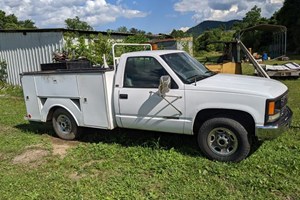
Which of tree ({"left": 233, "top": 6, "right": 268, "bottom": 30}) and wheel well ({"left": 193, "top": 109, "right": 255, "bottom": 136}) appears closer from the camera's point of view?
wheel well ({"left": 193, "top": 109, "right": 255, "bottom": 136})

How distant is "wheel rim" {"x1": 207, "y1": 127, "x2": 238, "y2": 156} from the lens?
461 centimetres

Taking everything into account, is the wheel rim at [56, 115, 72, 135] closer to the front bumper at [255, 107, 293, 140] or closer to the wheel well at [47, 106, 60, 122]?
the wheel well at [47, 106, 60, 122]

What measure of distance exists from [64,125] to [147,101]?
2324 millimetres

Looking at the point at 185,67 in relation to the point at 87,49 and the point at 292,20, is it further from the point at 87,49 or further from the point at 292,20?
the point at 292,20

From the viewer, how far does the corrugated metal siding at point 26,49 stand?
13.2 metres

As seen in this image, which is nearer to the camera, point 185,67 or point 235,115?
point 235,115

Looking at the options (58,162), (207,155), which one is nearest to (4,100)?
(58,162)

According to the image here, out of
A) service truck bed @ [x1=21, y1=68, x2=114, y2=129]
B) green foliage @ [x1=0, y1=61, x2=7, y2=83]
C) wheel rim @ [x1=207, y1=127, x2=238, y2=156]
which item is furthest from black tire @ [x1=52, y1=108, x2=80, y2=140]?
green foliage @ [x1=0, y1=61, x2=7, y2=83]

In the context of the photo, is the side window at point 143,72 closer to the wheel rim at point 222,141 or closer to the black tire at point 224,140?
the black tire at point 224,140

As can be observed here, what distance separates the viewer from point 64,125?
21.0ft

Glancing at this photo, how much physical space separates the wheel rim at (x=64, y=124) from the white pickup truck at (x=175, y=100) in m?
0.11

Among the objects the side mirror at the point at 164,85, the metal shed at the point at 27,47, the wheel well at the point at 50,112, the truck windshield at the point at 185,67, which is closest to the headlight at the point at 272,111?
the truck windshield at the point at 185,67

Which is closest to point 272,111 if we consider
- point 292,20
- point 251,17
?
point 292,20

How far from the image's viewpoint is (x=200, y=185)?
404cm
